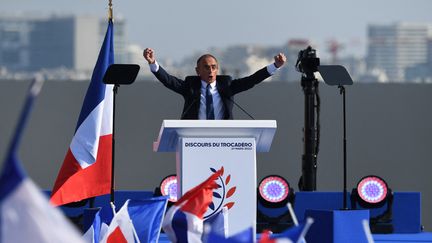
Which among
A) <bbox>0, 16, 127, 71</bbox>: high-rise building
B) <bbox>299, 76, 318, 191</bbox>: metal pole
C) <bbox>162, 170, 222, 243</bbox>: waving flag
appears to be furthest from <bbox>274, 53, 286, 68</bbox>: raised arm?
<bbox>0, 16, 127, 71</bbox>: high-rise building

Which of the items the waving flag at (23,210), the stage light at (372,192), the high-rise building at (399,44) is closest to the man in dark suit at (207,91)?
the stage light at (372,192)

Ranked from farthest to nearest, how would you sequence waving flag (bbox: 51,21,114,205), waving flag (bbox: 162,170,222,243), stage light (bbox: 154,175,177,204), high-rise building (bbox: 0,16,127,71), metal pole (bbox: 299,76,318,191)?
high-rise building (bbox: 0,16,127,71), metal pole (bbox: 299,76,318,191), stage light (bbox: 154,175,177,204), waving flag (bbox: 51,21,114,205), waving flag (bbox: 162,170,222,243)

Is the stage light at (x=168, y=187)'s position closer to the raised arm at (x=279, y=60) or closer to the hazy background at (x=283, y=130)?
the raised arm at (x=279, y=60)

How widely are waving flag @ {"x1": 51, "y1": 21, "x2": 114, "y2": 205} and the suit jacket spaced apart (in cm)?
94

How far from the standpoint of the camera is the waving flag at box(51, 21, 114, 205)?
10906 mm

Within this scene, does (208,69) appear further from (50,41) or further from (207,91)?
(50,41)

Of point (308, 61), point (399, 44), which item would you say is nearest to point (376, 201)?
point (308, 61)

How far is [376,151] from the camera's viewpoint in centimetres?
1661

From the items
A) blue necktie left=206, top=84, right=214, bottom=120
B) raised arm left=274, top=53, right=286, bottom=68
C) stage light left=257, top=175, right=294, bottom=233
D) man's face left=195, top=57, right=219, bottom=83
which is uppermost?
raised arm left=274, top=53, right=286, bottom=68

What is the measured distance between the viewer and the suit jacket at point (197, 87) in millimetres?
10344

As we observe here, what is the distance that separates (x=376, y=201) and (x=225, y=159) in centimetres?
233

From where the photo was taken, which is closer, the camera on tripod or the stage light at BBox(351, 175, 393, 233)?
the stage light at BBox(351, 175, 393, 233)

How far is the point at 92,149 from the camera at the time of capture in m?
11.1

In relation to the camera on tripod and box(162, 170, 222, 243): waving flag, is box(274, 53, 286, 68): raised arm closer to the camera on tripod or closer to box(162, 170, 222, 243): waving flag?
the camera on tripod
